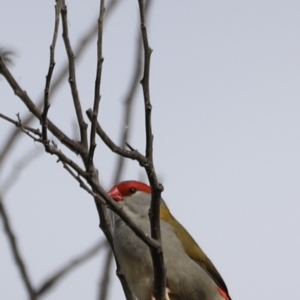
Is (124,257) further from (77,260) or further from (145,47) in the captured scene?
(145,47)

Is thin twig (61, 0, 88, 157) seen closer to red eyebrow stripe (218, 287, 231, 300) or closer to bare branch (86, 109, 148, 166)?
bare branch (86, 109, 148, 166)

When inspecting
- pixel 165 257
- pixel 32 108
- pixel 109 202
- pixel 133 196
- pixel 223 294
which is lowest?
pixel 223 294

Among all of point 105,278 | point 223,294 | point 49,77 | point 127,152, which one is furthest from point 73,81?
point 223,294

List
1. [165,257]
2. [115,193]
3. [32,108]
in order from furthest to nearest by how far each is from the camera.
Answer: [115,193] < [165,257] < [32,108]

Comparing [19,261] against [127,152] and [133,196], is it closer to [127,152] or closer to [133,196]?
[127,152]

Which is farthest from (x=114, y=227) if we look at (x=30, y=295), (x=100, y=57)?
Result: (x=100, y=57)

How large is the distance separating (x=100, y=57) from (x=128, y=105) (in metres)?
1.12

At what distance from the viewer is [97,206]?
12.4 feet

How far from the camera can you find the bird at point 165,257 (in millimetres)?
4125

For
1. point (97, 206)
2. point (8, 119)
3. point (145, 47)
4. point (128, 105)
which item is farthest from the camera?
point (128, 105)

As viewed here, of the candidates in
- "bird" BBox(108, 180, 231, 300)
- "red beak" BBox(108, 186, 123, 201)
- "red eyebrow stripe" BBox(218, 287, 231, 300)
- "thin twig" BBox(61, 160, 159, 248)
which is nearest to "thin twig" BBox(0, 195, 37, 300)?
"thin twig" BBox(61, 160, 159, 248)

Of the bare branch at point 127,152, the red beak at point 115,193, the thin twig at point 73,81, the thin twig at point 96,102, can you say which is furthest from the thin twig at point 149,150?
the red beak at point 115,193

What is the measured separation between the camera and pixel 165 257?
426 centimetres

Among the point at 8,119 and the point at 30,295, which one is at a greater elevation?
the point at 8,119
